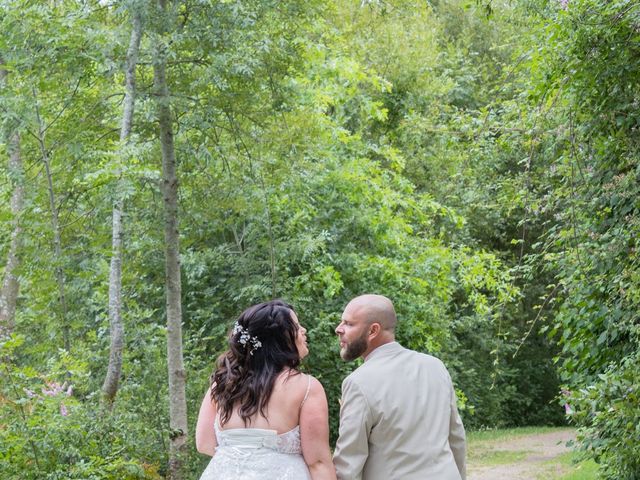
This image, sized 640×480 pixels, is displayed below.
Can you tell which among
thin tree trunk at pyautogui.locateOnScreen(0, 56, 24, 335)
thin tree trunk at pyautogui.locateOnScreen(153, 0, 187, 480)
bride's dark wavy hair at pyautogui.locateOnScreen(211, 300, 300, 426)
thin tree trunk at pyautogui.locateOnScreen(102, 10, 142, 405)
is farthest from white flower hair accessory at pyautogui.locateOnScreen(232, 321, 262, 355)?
thin tree trunk at pyautogui.locateOnScreen(153, 0, 187, 480)

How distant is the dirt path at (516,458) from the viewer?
13555 mm

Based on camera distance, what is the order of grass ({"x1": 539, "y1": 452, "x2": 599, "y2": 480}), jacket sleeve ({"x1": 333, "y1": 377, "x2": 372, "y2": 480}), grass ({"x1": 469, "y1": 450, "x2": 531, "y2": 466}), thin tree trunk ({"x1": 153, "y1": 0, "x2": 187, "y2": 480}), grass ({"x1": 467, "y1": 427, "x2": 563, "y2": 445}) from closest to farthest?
jacket sleeve ({"x1": 333, "y1": 377, "x2": 372, "y2": 480}), thin tree trunk ({"x1": 153, "y1": 0, "x2": 187, "y2": 480}), grass ({"x1": 539, "y1": 452, "x2": 599, "y2": 480}), grass ({"x1": 469, "y1": 450, "x2": 531, "y2": 466}), grass ({"x1": 467, "y1": 427, "x2": 563, "y2": 445})

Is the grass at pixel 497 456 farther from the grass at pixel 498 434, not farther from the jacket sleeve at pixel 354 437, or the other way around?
the jacket sleeve at pixel 354 437

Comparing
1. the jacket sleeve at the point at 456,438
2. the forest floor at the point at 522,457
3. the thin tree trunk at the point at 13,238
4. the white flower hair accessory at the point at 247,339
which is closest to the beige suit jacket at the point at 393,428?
the jacket sleeve at the point at 456,438

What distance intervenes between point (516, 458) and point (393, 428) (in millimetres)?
12294

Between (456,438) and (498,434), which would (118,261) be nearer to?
(456,438)

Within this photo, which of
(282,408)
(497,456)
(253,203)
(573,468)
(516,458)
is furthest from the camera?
(497,456)

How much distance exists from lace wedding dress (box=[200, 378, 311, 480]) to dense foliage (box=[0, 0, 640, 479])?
2.49 meters

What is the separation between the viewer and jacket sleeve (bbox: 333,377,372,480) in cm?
386

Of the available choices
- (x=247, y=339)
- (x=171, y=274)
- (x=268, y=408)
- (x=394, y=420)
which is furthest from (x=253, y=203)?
(x=394, y=420)

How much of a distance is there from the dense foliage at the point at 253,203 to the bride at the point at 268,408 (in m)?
2.45

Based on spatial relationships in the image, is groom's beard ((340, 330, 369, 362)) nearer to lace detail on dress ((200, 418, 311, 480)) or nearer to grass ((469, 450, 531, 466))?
lace detail on dress ((200, 418, 311, 480))

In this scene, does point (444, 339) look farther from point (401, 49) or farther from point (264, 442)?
point (264, 442)

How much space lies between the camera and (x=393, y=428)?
388cm
